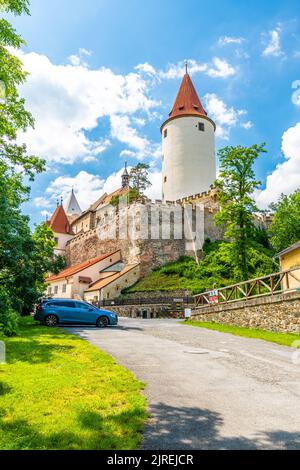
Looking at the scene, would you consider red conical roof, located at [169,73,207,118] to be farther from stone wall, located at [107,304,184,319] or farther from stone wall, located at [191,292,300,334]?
stone wall, located at [191,292,300,334]

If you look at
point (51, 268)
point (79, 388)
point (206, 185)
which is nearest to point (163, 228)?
point (206, 185)

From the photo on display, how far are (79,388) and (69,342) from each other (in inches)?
231

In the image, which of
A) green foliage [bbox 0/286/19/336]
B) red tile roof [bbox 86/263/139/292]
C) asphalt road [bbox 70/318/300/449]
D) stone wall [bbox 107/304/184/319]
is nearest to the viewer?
asphalt road [bbox 70/318/300/449]

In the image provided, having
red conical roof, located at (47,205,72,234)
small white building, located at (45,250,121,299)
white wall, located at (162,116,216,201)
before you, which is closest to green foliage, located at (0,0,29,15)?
small white building, located at (45,250,121,299)

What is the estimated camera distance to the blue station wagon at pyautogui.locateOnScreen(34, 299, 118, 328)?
736 inches

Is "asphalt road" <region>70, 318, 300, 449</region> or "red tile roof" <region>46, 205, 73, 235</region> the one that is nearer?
"asphalt road" <region>70, 318, 300, 449</region>

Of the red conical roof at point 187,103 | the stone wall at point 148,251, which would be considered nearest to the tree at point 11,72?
the stone wall at point 148,251

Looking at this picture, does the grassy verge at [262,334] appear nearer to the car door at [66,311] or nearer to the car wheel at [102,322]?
the car wheel at [102,322]

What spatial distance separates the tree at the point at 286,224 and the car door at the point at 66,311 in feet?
107

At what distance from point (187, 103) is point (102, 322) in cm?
5181

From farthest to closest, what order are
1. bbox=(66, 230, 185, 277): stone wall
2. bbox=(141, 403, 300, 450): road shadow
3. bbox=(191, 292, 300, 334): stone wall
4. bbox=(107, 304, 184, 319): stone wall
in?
bbox=(66, 230, 185, 277): stone wall → bbox=(107, 304, 184, 319): stone wall → bbox=(191, 292, 300, 334): stone wall → bbox=(141, 403, 300, 450): road shadow

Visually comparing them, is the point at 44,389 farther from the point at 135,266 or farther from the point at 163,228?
the point at 163,228

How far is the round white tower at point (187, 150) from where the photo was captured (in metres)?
59.0

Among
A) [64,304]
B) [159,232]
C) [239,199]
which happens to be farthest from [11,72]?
[159,232]
